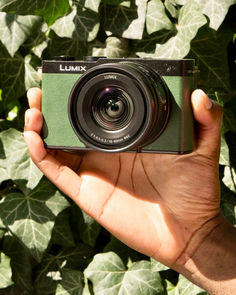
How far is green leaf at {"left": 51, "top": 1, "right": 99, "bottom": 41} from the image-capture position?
5.04 ft

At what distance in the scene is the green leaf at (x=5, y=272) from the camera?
1660mm

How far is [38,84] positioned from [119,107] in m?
0.49

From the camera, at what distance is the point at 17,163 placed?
1611mm

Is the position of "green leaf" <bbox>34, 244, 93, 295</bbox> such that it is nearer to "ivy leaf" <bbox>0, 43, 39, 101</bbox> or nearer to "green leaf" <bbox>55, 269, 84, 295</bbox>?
"green leaf" <bbox>55, 269, 84, 295</bbox>

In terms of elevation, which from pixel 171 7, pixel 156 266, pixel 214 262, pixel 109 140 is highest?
pixel 171 7

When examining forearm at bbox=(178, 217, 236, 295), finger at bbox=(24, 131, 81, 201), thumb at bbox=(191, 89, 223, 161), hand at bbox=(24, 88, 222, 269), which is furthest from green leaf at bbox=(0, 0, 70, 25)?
forearm at bbox=(178, 217, 236, 295)

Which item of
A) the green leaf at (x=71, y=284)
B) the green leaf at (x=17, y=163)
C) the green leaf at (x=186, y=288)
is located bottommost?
the green leaf at (x=71, y=284)

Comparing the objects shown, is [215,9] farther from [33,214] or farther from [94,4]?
[33,214]

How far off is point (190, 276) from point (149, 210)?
150 mm

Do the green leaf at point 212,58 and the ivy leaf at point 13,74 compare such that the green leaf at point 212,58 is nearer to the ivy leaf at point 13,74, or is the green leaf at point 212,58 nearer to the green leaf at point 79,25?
the green leaf at point 79,25

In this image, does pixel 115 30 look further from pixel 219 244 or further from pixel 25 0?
pixel 219 244

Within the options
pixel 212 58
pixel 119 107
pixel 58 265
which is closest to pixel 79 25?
pixel 212 58

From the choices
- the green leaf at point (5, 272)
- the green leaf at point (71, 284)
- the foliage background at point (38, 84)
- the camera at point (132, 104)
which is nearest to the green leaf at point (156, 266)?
the foliage background at point (38, 84)

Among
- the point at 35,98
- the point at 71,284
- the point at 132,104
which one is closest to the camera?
the point at 132,104
